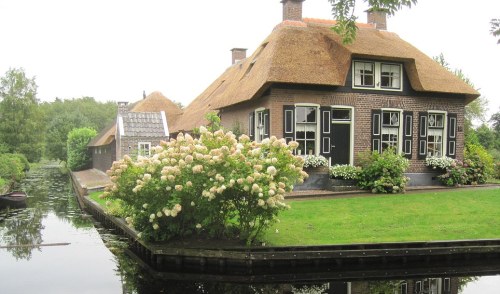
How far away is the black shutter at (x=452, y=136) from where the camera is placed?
19.3m

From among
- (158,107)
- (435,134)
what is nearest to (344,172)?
(435,134)

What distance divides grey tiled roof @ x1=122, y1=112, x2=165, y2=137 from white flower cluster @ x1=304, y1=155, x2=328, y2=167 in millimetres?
11184

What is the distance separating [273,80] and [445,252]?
8066mm

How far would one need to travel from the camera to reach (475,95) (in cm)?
1922

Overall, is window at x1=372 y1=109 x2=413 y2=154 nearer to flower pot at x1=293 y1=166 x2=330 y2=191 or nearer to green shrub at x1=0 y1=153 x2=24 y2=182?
flower pot at x1=293 y1=166 x2=330 y2=191

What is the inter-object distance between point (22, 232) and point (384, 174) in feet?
39.7

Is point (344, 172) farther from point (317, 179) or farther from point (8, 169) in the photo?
point (8, 169)

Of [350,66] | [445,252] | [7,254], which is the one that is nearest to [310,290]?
[445,252]

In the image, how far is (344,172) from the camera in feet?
56.2

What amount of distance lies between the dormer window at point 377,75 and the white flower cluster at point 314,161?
120 inches

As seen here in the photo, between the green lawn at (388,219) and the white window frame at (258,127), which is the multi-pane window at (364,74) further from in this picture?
the green lawn at (388,219)

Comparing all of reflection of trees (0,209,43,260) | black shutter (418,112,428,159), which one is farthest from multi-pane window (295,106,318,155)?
reflection of trees (0,209,43,260)

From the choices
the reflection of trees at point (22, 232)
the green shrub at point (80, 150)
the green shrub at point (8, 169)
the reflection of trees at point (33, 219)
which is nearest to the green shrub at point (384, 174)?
the reflection of trees at point (33, 219)

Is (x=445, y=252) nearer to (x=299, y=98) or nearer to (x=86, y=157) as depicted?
(x=299, y=98)
